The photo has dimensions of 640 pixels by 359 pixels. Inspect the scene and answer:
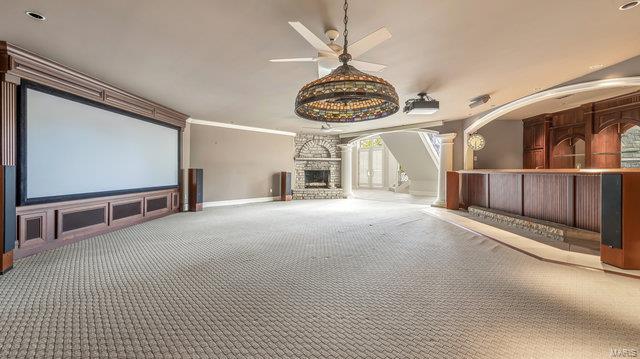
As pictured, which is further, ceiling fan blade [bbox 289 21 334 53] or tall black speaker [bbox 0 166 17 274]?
tall black speaker [bbox 0 166 17 274]

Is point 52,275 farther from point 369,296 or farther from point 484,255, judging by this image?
point 484,255

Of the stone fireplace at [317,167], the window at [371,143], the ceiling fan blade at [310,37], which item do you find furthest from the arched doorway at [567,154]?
the ceiling fan blade at [310,37]

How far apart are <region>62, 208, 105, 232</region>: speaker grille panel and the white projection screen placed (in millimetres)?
271

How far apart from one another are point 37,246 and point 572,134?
474 inches

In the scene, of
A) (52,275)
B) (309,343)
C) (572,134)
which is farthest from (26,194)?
(572,134)

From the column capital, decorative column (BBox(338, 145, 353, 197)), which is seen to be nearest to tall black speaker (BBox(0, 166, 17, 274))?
the column capital

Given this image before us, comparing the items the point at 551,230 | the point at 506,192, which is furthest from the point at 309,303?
the point at 506,192

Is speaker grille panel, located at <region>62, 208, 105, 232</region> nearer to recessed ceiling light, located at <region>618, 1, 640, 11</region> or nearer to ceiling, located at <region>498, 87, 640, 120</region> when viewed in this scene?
recessed ceiling light, located at <region>618, 1, 640, 11</region>

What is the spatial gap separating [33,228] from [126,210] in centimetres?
166

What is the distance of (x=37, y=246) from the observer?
3.63 metres

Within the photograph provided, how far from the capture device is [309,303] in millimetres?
2279

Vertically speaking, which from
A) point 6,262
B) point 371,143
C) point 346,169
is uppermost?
point 371,143

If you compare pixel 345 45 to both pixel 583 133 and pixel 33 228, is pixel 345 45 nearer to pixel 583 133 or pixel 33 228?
pixel 33 228

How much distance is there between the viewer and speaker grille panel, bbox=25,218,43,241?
3.51 meters
